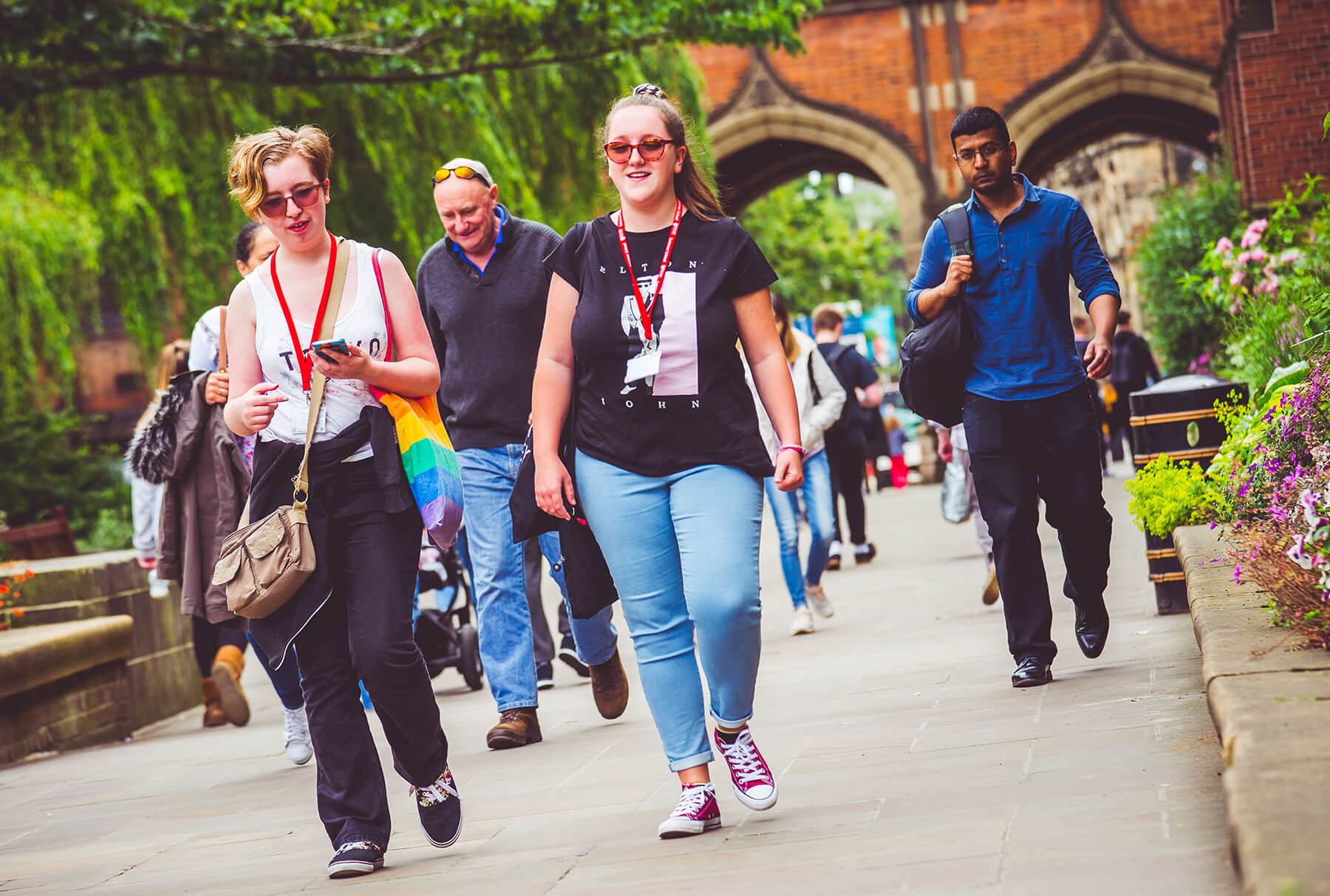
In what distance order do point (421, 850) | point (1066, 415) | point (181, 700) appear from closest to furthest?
point (421, 850), point (1066, 415), point (181, 700)

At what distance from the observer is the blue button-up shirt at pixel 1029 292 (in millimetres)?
6211

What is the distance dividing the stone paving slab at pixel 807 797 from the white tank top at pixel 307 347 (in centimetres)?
128

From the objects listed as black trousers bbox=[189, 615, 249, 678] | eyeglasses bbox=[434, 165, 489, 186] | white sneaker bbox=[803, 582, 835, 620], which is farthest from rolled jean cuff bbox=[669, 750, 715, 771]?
white sneaker bbox=[803, 582, 835, 620]

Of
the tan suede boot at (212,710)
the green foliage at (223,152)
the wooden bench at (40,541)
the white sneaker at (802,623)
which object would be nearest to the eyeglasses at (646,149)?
the white sneaker at (802,623)

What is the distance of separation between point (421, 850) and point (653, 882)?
117 centimetres

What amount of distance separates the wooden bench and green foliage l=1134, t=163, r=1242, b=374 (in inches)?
514

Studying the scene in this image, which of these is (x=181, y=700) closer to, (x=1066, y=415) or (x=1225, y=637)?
(x=1066, y=415)

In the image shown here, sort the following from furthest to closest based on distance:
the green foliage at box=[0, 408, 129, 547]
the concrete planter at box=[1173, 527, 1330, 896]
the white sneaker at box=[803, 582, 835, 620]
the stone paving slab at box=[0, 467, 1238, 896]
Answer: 1. the green foliage at box=[0, 408, 129, 547]
2. the white sneaker at box=[803, 582, 835, 620]
3. the stone paving slab at box=[0, 467, 1238, 896]
4. the concrete planter at box=[1173, 527, 1330, 896]

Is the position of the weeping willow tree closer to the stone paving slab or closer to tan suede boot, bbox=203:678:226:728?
tan suede boot, bbox=203:678:226:728

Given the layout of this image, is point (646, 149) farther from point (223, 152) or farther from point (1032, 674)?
point (223, 152)

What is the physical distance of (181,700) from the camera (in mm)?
10555

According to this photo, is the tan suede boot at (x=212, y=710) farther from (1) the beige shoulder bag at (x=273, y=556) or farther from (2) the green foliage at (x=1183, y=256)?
(2) the green foliage at (x=1183, y=256)

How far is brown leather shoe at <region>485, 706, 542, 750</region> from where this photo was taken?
6719 millimetres

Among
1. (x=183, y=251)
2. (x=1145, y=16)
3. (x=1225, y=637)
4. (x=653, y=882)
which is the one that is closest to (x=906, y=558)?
(x=183, y=251)
